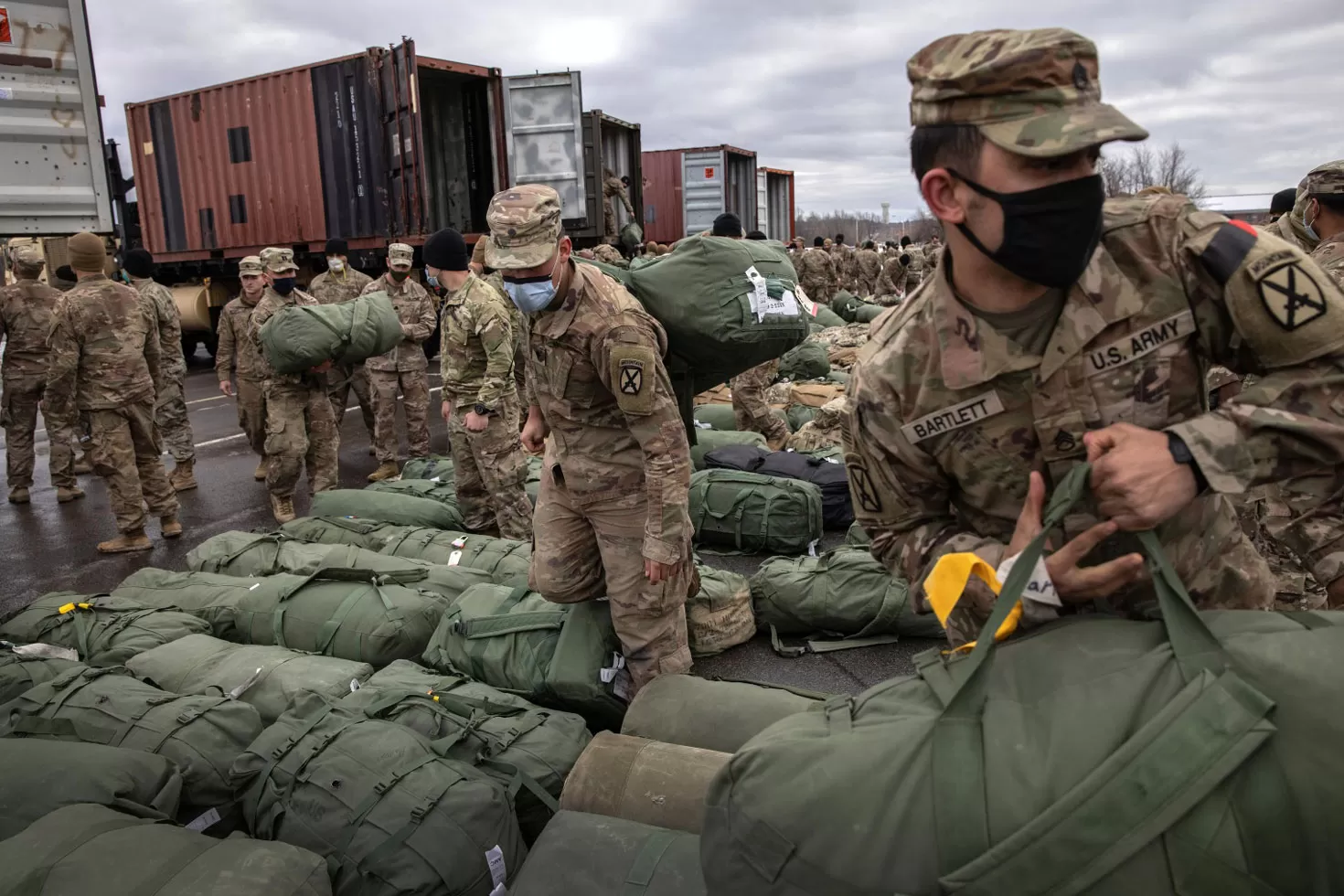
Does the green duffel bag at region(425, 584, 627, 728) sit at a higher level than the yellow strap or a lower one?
lower

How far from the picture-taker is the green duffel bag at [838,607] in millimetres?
4047

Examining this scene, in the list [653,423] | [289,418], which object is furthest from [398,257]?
[653,423]

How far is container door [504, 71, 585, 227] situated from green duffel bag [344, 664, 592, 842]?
31.8 ft

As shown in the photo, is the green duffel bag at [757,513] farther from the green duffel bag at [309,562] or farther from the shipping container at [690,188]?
the shipping container at [690,188]

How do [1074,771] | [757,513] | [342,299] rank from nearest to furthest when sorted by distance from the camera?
[1074,771]
[757,513]
[342,299]

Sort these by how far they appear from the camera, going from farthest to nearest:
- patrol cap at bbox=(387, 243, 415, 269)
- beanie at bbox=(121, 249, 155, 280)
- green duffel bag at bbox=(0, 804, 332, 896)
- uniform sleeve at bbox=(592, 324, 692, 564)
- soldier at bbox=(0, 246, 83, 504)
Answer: patrol cap at bbox=(387, 243, 415, 269), beanie at bbox=(121, 249, 155, 280), soldier at bbox=(0, 246, 83, 504), uniform sleeve at bbox=(592, 324, 692, 564), green duffel bag at bbox=(0, 804, 332, 896)

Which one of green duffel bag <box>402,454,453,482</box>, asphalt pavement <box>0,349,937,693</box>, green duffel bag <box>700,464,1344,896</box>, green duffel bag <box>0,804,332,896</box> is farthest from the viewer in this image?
green duffel bag <box>402,454,453,482</box>

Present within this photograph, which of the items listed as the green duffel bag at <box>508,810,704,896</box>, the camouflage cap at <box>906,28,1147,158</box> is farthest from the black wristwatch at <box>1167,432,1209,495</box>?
the green duffel bag at <box>508,810,704,896</box>

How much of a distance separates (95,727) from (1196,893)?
109 inches

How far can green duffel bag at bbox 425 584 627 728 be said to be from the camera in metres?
3.23

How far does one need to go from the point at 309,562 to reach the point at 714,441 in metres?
2.80

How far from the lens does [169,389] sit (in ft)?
26.0

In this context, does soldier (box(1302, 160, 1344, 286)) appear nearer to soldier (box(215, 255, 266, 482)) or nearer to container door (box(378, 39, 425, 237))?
soldier (box(215, 255, 266, 482))

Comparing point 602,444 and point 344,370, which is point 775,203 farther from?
point 602,444
